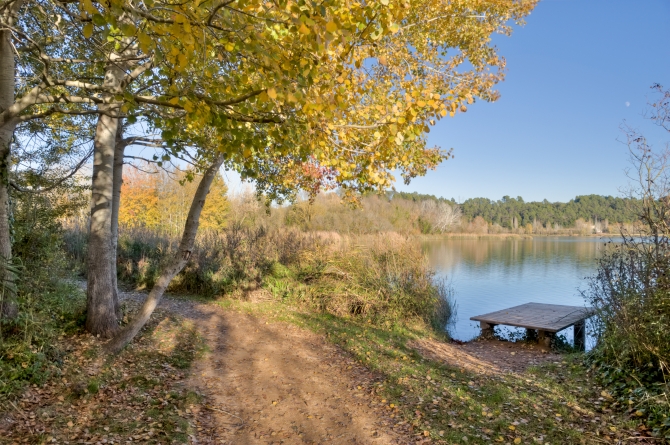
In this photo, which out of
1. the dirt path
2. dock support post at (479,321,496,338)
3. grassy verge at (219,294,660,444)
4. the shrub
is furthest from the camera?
dock support post at (479,321,496,338)

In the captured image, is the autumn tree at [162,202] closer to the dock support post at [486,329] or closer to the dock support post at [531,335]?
the dock support post at [486,329]

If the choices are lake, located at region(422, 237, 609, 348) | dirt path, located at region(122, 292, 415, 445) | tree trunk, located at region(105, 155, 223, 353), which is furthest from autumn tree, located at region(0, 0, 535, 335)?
lake, located at region(422, 237, 609, 348)

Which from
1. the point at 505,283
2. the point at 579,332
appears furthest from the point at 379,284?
the point at 505,283

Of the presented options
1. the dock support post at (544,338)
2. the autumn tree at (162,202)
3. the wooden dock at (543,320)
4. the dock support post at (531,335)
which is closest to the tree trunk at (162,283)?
the wooden dock at (543,320)

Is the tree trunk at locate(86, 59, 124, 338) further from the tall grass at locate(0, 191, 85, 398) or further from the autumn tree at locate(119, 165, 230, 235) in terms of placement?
the autumn tree at locate(119, 165, 230, 235)

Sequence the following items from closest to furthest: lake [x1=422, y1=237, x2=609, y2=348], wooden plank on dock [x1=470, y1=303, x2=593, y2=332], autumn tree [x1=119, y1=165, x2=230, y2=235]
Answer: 1. wooden plank on dock [x1=470, y1=303, x2=593, y2=332]
2. lake [x1=422, y1=237, x2=609, y2=348]
3. autumn tree [x1=119, y1=165, x2=230, y2=235]

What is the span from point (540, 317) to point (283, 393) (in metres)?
7.82

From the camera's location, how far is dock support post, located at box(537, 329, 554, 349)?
946 centimetres

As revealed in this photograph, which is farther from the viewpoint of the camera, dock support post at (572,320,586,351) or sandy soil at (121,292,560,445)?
dock support post at (572,320,586,351)

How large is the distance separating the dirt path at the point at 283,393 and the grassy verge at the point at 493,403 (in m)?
0.29

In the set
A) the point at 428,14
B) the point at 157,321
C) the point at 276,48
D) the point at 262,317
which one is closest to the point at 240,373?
the point at 157,321

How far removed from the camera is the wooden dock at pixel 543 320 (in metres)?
9.55

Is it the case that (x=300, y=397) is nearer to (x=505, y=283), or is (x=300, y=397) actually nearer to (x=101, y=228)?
(x=101, y=228)

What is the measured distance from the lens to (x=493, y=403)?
4891mm
